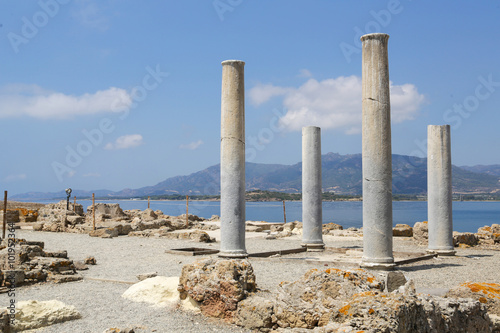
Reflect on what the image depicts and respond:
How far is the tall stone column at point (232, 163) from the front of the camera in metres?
13.1

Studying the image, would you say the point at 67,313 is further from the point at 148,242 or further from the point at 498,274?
the point at 148,242

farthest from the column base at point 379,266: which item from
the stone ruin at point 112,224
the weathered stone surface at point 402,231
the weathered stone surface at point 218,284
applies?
the weathered stone surface at point 402,231

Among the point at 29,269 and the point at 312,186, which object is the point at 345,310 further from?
the point at 312,186

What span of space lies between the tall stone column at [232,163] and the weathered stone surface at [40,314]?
20.5ft

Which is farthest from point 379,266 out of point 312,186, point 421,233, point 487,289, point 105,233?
point 105,233

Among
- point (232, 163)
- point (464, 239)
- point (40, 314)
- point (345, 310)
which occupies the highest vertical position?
point (232, 163)

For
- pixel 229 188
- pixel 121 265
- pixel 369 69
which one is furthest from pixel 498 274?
pixel 121 265

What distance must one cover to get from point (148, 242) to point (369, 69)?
12129mm

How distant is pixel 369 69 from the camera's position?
11.8 metres

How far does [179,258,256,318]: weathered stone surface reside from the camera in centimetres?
710

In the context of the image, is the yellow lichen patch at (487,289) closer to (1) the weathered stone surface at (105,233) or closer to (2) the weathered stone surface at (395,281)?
(2) the weathered stone surface at (395,281)

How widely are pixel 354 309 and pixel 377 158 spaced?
7.01m

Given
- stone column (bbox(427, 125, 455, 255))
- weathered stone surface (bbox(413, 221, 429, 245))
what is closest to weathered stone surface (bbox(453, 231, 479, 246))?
weathered stone surface (bbox(413, 221, 429, 245))

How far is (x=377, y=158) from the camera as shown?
455 inches
